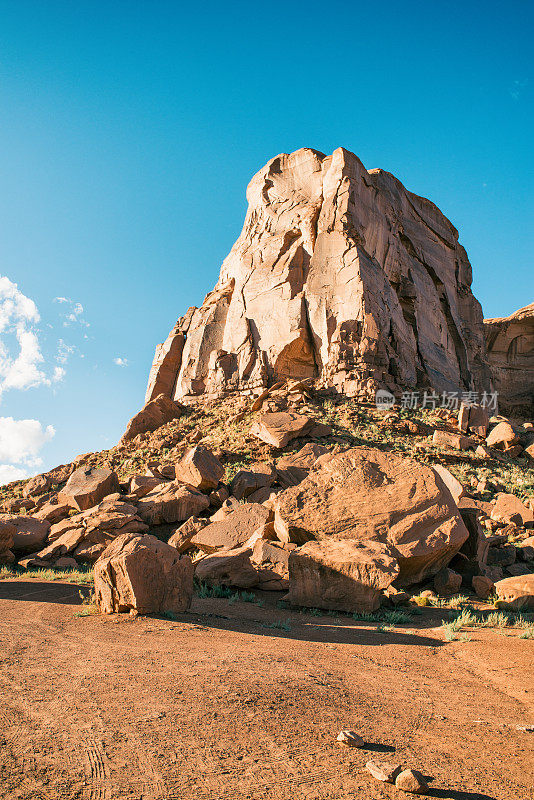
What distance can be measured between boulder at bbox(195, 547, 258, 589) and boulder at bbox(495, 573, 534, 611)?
16.9 feet

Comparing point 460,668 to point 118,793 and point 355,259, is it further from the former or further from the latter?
point 355,259

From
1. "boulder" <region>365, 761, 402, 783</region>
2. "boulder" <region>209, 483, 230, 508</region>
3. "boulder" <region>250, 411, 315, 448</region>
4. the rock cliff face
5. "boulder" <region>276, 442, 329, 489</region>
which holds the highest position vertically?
the rock cliff face

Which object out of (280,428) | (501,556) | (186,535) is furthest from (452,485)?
(280,428)

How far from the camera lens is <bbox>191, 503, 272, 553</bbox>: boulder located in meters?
12.9

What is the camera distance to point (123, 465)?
89.9 ft

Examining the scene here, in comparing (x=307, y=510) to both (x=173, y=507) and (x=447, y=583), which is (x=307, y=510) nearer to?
(x=447, y=583)

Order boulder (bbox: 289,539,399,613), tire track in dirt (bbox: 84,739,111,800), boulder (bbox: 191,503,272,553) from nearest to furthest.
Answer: tire track in dirt (bbox: 84,739,111,800)
boulder (bbox: 289,539,399,613)
boulder (bbox: 191,503,272,553)

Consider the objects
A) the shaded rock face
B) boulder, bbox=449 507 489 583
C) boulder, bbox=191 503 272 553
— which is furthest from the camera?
the shaded rock face

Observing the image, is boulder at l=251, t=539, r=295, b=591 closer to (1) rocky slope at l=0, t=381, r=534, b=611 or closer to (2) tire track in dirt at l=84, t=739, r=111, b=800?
(1) rocky slope at l=0, t=381, r=534, b=611

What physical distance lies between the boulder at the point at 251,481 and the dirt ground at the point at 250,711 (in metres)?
9.58

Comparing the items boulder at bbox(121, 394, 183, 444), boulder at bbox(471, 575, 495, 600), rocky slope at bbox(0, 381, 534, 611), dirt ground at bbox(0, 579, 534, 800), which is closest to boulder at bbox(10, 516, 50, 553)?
rocky slope at bbox(0, 381, 534, 611)

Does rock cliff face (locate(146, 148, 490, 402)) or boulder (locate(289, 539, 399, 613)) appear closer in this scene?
boulder (locate(289, 539, 399, 613))

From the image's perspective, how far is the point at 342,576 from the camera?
919 cm

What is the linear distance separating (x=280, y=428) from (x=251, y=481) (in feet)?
23.8
